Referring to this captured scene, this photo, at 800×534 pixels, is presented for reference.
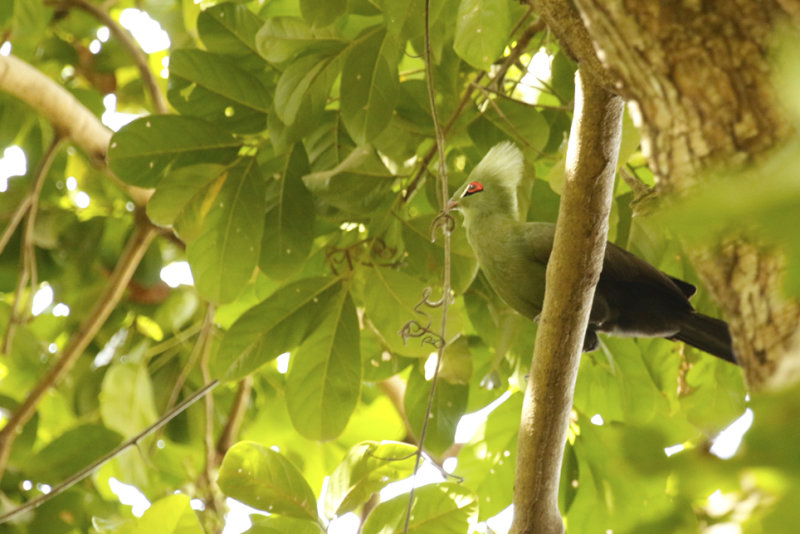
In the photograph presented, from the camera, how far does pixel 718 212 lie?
1.48ft

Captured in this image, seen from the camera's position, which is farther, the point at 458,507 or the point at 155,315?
the point at 155,315

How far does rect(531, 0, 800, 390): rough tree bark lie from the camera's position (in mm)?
778

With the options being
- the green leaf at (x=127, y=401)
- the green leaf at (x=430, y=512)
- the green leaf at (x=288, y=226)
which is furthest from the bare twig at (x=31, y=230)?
the green leaf at (x=430, y=512)

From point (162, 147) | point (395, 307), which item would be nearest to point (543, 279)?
point (395, 307)

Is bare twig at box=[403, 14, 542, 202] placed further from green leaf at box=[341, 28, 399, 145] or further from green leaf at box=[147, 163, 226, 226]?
green leaf at box=[147, 163, 226, 226]

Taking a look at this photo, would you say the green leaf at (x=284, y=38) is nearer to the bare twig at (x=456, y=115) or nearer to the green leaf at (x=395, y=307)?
the bare twig at (x=456, y=115)

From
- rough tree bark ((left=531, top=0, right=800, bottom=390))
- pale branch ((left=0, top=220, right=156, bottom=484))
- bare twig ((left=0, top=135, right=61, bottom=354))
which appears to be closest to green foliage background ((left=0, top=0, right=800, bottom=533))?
pale branch ((left=0, top=220, right=156, bottom=484))

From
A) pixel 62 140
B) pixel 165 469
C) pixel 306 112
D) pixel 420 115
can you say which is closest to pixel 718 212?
pixel 306 112

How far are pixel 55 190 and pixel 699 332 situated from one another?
282cm

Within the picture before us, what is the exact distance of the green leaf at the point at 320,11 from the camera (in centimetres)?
214

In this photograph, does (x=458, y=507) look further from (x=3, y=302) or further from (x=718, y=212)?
(x=3, y=302)

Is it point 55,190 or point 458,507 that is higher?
point 55,190

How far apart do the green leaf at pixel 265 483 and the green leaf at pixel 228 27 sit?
1254 millimetres

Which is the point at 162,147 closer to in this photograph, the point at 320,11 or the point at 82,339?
the point at 320,11
